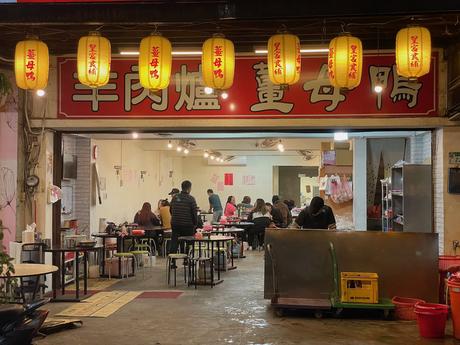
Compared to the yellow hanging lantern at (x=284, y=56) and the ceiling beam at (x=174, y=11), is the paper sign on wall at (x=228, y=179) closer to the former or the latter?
the yellow hanging lantern at (x=284, y=56)

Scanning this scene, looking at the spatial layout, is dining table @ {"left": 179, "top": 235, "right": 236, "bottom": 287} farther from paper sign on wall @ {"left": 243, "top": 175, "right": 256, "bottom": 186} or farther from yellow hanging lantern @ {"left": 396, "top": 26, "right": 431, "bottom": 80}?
paper sign on wall @ {"left": 243, "top": 175, "right": 256, "bottom": 186}

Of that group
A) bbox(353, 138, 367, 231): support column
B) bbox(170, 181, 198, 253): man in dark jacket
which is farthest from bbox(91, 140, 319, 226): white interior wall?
bbox(353, 138, 367, 231): support column

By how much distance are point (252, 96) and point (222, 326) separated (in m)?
3.70

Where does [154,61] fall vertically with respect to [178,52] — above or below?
below

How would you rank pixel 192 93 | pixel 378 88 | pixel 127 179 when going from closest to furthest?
pixel 378 88 → pixel 192 93 → pixel 127 179

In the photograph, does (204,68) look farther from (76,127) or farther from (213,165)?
(213,165)

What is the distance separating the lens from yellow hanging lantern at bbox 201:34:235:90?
721 centimetres

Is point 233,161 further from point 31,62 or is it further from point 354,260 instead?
point 31,62

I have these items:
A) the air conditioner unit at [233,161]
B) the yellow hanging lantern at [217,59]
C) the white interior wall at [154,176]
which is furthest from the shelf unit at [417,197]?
the air conditioner unit at [233,161]

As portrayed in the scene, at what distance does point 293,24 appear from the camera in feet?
25.5

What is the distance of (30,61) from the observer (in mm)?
7426

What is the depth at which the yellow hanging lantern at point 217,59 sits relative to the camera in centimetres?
721

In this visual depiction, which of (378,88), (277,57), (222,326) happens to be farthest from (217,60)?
(222,326)

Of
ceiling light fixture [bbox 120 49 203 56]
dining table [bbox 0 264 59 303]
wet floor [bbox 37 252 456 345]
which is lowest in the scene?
wet floor [bbox 37 252 456 345]
